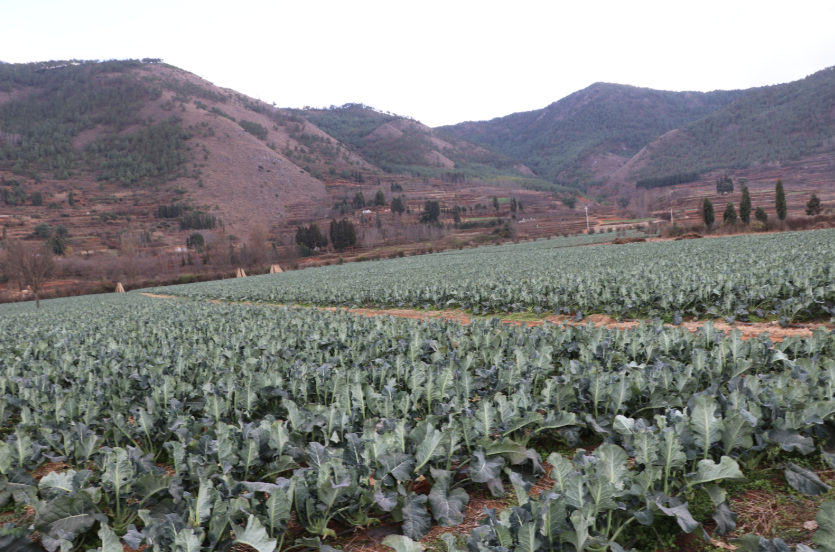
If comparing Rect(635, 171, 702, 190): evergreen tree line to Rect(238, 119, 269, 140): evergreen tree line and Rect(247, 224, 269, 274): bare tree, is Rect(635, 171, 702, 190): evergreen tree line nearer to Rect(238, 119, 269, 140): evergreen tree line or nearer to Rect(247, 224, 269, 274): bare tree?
Rect(247, 224, 269, 274): bare tree

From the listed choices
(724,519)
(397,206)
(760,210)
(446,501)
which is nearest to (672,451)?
(724,519)

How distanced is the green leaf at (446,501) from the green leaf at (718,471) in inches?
58.4

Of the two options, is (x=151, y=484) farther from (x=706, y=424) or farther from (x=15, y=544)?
(x=706, y=424)

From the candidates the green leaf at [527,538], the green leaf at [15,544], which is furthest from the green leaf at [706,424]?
the green leaf at [15,544]

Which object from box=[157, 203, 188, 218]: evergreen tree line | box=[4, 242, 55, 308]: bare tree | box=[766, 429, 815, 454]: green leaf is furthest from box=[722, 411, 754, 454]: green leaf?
box=[157, 203, 188, 218]: evergreen tree line

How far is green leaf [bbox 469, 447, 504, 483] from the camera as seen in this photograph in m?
3.31

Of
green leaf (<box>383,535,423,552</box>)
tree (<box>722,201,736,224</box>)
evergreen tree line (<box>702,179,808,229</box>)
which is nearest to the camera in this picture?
green leaf (<box>383,535,423,552</box>)

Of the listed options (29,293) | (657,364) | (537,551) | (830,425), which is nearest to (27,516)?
(537,551)

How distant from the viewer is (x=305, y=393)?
5.34 metres

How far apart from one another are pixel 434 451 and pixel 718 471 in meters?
1.84

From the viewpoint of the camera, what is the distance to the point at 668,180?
516 ft

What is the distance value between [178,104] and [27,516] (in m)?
194

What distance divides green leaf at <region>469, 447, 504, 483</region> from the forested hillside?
185m

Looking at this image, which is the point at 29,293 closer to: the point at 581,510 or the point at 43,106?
the point at 581,510
